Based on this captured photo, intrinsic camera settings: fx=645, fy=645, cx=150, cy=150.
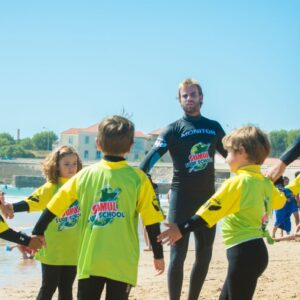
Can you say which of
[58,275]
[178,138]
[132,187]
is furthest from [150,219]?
[178,138]

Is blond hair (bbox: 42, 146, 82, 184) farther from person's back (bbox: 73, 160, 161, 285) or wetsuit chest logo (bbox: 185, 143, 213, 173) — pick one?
person's back (bbox: 73, 160, 161, 285)

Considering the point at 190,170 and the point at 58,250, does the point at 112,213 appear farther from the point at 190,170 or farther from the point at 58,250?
the point at 190,170

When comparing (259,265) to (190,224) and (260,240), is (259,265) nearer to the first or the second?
(260,240)

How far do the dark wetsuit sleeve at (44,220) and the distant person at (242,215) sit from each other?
31.4 inches

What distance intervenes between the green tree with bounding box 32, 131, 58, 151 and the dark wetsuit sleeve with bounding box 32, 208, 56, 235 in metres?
168

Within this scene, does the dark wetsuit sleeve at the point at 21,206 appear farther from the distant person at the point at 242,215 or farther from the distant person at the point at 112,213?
the distant person at the point at 242,215

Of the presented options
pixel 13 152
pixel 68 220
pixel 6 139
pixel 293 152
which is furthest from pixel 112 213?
pixel 6 139

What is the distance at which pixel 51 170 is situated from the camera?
18.9ft

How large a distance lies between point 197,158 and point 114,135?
2.05 meters

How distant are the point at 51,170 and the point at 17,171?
117 m

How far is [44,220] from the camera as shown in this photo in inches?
181

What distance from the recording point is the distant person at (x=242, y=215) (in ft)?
15.1

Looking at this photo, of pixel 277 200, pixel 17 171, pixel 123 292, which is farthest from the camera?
pixel 17 171

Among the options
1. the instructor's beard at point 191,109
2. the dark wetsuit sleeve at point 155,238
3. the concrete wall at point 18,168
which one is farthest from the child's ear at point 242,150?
the concrete wall at point 18,168
